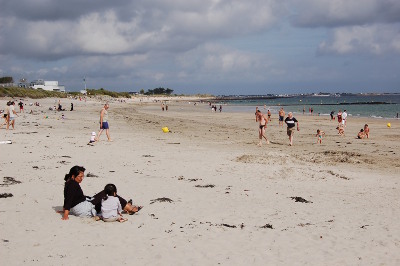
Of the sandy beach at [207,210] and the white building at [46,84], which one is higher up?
the white building at [46,84]

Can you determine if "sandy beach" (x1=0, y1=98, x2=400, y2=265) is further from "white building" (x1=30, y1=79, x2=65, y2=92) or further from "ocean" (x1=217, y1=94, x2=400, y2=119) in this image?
"white building" (x1=30, y1=79, x2=65, y2=92)

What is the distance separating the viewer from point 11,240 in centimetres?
655

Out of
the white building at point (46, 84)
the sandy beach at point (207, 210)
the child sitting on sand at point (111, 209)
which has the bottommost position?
the sandy beach at point (207, 210)

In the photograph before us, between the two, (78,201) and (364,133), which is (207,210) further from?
(364,133)

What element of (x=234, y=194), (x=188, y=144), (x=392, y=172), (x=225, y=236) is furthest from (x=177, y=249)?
(x=188, y=144)

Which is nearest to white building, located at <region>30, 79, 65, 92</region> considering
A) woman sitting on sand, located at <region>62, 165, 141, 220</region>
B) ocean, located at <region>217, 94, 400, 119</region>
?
ocean, located at <region>217, 94, 400, 119</region>

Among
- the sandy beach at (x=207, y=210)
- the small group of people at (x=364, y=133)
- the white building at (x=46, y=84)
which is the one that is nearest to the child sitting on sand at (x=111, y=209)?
the sandy beach at (x=207, y=210)

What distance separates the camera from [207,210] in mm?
8586

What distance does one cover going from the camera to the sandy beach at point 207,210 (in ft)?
20.5

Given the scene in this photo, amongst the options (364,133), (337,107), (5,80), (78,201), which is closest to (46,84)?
(5,80)

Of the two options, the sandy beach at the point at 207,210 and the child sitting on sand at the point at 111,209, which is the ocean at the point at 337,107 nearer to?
the sandy beach at the point at 207,210

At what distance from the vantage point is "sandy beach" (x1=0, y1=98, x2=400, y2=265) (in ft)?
20.5

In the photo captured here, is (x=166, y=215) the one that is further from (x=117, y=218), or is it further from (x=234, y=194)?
(x=234, y=194)

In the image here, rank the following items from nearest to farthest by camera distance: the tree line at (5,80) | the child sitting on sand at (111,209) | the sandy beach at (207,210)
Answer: the sandy beach at (207,210)
the child sitting on sand at (111,209)
the tree line at (5,80)
